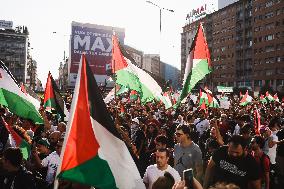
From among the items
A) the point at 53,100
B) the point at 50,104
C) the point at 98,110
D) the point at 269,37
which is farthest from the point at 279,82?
the point at 98,110

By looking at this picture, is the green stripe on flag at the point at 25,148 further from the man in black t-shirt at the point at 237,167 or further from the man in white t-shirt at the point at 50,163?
the man in black t-shirt at the point at 237,167

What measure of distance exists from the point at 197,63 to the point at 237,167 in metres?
4.13

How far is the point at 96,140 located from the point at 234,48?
3776 inches

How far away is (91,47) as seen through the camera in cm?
4925

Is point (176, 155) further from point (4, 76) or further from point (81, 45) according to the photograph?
point (81, 45)

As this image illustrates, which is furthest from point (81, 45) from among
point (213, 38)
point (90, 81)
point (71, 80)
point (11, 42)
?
point (11, 42)

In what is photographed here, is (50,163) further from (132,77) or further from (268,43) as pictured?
(268,43)

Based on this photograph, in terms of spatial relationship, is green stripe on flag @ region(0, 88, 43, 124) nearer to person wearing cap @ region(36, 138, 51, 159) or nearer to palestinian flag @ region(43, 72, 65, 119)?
person wearing cap @ region(36, 138, 51, 159)

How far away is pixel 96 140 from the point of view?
3828 millimetres

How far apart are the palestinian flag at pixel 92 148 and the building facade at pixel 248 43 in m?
69.9

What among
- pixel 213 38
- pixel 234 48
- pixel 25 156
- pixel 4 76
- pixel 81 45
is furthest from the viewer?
pixel 213 38

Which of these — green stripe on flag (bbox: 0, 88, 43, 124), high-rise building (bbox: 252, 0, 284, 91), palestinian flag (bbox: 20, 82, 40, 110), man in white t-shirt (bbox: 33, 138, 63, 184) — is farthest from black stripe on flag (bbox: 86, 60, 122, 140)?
high-rise building (bbox: 252, 0, 284, 91)

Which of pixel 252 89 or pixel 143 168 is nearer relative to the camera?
pixel 143 168

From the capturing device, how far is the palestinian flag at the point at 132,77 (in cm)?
838
